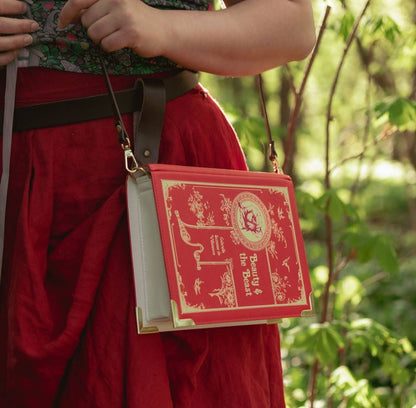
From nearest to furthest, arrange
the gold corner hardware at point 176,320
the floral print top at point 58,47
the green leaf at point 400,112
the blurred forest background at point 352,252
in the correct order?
1. the gold corner hardware at point 176,320
2. the floral print top at point 58,47
3. the green leaf at point 400,112
4. the blurred forest background at point 352,252

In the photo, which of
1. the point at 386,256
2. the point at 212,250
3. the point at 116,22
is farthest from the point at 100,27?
the point at 386,256

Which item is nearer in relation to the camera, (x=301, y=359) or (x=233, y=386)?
(x=233, y=386)

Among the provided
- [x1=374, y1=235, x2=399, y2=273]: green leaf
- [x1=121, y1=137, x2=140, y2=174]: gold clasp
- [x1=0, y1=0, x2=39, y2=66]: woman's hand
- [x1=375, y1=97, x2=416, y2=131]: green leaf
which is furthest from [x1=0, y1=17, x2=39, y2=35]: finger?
[x1=374, y1=235, x2=399, y2=273]: green leaf

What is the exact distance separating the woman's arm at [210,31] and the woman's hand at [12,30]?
0.21 feet

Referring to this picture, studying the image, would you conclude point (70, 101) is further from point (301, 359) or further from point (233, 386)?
point (301, 359)

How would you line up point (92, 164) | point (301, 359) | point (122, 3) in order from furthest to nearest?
point (301, 359) < point (92, 164) < point (122, 3)

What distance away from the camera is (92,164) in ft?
3.34

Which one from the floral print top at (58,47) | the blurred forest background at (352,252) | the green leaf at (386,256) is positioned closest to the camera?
the floral print top at (58,47)

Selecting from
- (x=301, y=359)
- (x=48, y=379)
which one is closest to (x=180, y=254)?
(x=48, y=379)

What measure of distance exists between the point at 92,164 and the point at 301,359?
387 cm

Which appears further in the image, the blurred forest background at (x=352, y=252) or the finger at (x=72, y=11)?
the blurred forest background at (x=352, y=252)

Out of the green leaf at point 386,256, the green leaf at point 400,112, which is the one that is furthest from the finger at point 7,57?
the green leaf at point 386,256

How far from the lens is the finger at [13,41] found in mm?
963

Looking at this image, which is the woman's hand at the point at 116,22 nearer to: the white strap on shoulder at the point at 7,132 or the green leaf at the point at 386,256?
the white strap on shoulder at the point at 7,132
